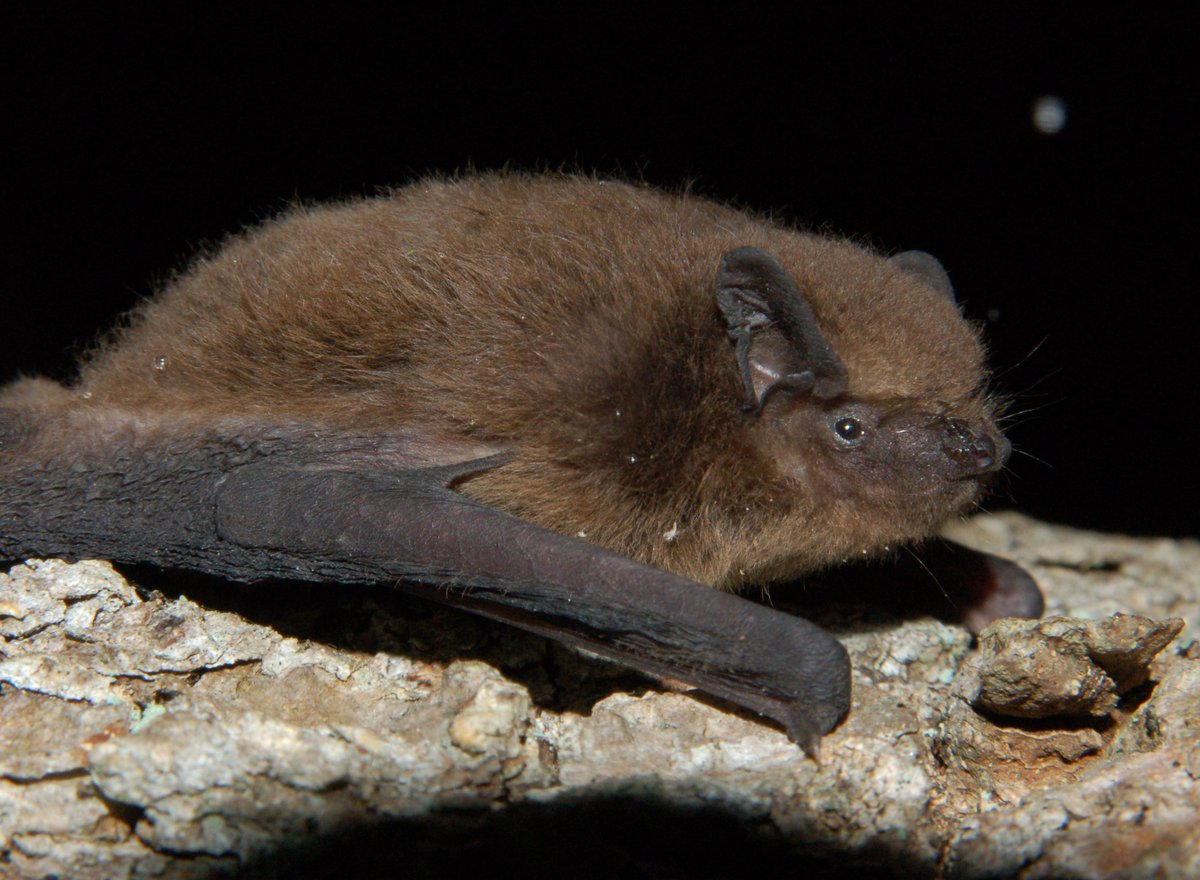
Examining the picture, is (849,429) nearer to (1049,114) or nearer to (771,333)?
(771,333)

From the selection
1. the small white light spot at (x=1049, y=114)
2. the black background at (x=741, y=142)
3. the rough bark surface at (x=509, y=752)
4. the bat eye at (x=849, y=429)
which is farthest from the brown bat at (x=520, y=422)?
the small white light spot at (x=1049, y=114)

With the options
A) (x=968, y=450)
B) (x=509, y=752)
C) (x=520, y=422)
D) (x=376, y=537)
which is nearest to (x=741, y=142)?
(x=968, y=450)

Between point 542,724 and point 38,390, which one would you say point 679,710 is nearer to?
point 542,724

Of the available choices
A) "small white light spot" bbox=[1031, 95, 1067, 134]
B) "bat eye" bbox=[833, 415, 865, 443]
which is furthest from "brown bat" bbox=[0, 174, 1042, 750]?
"small white light spot" bbox=[1031, 95, 1067, 134]

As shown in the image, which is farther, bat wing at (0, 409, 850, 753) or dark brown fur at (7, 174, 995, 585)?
dark brown fur at (7, 174, 995, 585)

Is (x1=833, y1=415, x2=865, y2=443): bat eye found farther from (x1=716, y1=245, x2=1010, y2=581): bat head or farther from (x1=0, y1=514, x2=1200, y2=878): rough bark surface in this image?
(x1=0, y1=514, x2=1200, y2=878): rough bark surface

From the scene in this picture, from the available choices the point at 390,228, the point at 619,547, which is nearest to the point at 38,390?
the point at 390,228
